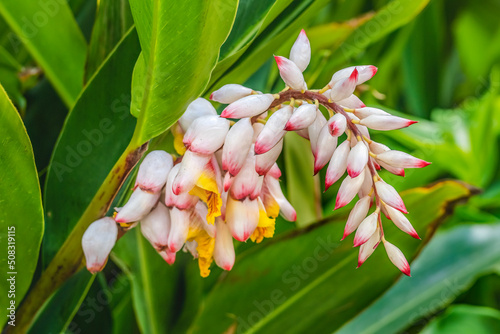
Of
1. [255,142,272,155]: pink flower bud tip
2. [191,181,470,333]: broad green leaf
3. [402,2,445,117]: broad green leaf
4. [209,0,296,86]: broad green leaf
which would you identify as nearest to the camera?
[255,142,272,155]: pink flower bud tip

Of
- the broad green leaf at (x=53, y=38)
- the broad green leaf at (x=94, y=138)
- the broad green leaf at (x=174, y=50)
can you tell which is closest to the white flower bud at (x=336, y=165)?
the broad green leaf at (x=174, y=50)

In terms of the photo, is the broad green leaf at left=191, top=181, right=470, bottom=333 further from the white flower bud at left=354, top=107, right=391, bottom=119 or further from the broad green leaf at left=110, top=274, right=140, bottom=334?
the white flower bud at left=354, top=107, right=391, bottom=119

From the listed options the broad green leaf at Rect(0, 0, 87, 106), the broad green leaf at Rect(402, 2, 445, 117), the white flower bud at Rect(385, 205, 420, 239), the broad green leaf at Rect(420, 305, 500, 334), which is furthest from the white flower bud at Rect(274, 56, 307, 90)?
the broad green leaf at Rect(402, 2, 445, 117)

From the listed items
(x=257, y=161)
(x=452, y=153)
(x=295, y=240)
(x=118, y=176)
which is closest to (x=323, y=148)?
(x=257, y=161)

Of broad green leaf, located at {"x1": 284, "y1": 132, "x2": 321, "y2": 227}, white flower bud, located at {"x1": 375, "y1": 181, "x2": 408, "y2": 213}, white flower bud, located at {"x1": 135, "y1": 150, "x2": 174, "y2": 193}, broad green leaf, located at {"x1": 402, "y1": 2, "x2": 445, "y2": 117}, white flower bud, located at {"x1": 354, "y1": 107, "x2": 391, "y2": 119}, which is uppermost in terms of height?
white flower bud, located at {"x1": 135, "y1": 150, "x2": 174, "y2": 193}

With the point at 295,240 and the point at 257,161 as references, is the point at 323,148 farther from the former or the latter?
the point at 295,240

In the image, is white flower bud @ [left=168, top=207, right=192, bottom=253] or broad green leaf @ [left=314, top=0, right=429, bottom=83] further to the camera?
broad green leaf @ [left=314, top=0, right=429, bottom=83]

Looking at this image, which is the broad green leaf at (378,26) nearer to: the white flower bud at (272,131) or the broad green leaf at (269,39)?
the broad green leaf at (269,39)

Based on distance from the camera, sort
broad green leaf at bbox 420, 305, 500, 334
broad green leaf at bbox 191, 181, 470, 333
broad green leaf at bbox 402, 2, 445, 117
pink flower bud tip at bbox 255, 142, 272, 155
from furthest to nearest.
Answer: broad green leaf at bbox 402, 2, 445, 117
broad green leaf at bbox 420, 305, 500, 334
broad green leaf at bbox 191, 181, 470, 333
pink flower bud tip at bbox 255, 142, 272, 155
